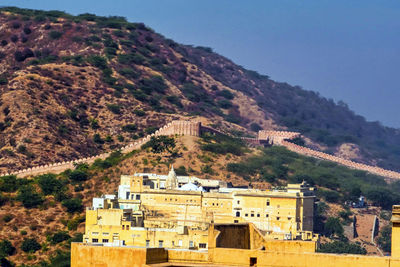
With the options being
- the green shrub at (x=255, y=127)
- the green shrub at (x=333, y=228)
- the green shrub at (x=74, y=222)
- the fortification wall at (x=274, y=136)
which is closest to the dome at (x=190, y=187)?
the green shrub at (x=74, y=222)

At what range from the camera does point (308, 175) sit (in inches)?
4646

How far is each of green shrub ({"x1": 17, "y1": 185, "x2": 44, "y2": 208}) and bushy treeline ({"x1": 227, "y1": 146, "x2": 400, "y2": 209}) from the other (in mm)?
19489

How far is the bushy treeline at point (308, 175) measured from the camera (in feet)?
363

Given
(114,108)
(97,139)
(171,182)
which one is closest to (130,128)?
(97,139)

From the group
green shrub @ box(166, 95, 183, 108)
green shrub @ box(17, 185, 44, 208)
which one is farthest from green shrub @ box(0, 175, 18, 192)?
green shrub @ box(166, 95, 183, 108)

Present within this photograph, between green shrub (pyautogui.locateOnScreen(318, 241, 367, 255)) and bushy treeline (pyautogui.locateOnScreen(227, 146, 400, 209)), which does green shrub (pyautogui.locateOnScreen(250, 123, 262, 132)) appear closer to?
bushy treeline (pyautogui.locateOnScreen(227, 146, 400, 209))

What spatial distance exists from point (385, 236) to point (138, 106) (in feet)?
167

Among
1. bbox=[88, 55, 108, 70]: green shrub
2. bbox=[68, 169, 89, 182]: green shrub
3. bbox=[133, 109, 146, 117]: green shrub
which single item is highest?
bbox=[88, 55, 108, 70]: green shrub

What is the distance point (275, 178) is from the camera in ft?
368

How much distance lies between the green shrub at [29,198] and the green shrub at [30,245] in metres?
8.69

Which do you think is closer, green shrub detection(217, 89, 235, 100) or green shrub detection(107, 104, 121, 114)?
green shrub detection(107, 104, 121, 114)

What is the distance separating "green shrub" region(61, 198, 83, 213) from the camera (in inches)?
3698

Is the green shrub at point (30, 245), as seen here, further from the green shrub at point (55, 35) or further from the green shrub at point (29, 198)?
the green shrub at point (55, 35)

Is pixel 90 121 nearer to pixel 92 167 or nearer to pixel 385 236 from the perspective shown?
pixel 92 167
